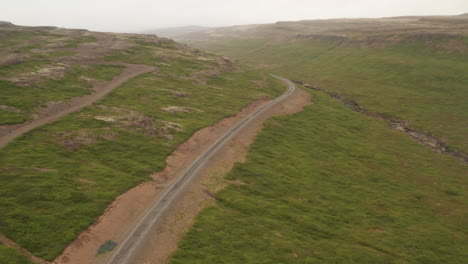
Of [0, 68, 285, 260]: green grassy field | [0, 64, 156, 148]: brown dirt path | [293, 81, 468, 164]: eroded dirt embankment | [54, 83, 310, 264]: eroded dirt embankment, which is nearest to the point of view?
[54, 83, 310, 264]: eroded dirt embankment

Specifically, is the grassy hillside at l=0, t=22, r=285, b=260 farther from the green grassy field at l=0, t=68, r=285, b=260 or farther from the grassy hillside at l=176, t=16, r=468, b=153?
the grassy hillside at l=176, t=16, r=468, b=153

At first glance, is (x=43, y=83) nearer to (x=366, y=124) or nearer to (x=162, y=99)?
(x=162, y=99)

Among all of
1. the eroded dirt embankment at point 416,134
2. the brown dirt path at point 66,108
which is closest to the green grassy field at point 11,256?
the brown dirt path at point 66,108

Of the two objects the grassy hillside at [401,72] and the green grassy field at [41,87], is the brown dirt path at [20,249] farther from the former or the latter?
the grassy hillside at [401,72]

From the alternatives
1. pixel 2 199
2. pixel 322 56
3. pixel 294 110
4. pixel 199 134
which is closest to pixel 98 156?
pixel 2 199

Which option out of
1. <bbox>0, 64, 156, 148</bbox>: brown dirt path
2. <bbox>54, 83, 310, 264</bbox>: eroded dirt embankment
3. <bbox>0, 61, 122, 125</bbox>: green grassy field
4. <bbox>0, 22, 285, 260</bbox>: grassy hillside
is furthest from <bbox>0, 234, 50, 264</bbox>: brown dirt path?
<bbox>0, 61, 122, 125</bbox>: green grassy field

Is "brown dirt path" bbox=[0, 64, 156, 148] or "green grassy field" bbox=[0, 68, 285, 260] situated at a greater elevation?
"brown dirt path" bbox=[0, 64, 156, 148]
